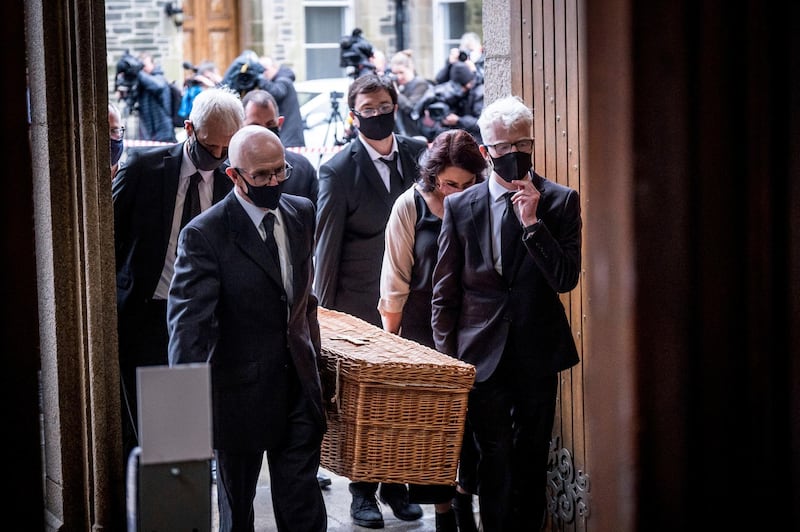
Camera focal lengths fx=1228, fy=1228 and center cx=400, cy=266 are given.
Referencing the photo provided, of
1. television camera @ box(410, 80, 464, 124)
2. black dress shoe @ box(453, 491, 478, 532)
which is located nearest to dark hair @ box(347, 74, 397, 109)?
black dress shoe @ box(453, 491, 478, 532)

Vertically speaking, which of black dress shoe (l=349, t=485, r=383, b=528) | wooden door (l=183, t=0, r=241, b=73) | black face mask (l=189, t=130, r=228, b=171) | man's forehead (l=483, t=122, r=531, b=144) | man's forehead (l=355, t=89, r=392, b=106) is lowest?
black dress shoe (l=349, t=485, r=383, b=528)

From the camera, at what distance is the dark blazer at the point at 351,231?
5.62 m

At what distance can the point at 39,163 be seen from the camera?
4.54m

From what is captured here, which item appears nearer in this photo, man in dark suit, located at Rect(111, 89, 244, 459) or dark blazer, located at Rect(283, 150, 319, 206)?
man in dark suit, located at Rect(111, 89, 244, 459)

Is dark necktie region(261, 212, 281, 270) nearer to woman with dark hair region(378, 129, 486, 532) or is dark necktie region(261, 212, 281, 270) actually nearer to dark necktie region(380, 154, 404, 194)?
woman with dark hair region(378, 129, 486, 532)

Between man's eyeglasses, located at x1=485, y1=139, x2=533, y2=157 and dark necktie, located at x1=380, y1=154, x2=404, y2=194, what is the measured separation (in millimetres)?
1230

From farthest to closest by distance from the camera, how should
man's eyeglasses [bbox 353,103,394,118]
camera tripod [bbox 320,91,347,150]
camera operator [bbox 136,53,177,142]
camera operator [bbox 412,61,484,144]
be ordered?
camera operator [bbox 136,53,177,142]
camera tripod [bbox 320,91,347,150]
camera operator [bbox 412,61,484,144]
man's eyeglasses [bbox 353,103,394,118]

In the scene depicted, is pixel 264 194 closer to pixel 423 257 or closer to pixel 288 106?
pixel 423 257

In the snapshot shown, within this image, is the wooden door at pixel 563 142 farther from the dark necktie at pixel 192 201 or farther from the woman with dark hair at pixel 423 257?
the dark necktie at pixel 192 201

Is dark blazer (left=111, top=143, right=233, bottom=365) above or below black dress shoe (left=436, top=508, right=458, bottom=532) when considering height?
above

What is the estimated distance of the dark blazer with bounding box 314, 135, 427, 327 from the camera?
562cm

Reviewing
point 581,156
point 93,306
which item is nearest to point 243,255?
point 93,306

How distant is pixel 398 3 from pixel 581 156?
16330 mm

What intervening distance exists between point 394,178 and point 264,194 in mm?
1548
